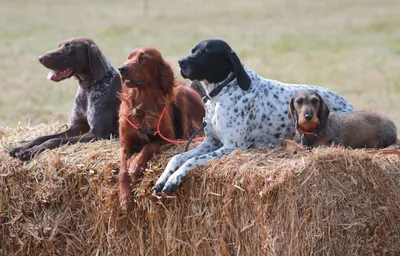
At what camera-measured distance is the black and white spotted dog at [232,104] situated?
6809 millimetres

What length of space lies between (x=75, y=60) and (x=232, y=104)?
5.97 ft

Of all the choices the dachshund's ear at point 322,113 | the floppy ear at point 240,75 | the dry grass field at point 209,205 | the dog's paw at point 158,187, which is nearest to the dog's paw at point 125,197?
the dry grass field at point 209,205

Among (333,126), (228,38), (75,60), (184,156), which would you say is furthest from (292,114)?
(228,38)

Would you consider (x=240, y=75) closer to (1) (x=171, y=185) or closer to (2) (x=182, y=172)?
(2) (x=182, y=172)

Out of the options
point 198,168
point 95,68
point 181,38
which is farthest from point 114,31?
point 198,168

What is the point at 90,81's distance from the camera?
7934 millimetres

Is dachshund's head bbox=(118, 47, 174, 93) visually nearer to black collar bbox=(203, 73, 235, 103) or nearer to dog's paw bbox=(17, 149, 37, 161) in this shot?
black collar bbox=(203, 73, 235, 103)

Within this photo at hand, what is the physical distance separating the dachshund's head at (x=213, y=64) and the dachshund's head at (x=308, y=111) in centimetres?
58

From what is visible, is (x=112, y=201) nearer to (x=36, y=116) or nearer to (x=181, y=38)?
(x=36, y=116)

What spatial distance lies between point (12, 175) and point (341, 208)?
119 inches

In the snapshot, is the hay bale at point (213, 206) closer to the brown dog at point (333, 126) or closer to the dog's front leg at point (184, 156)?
the dog's front leg at point (184, 156)

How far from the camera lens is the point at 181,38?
73.9 feet

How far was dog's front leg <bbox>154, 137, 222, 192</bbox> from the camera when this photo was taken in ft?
21.1

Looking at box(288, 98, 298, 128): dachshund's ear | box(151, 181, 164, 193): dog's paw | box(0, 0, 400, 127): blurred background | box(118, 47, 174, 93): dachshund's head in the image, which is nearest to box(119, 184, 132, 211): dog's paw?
box(151, 181, 164, 193): dog's paw
